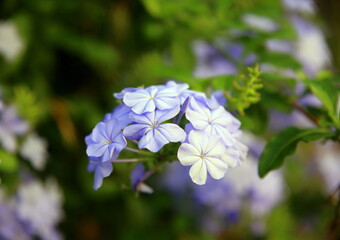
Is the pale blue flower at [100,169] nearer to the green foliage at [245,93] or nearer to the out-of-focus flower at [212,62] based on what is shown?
the green foliage at [245,93]

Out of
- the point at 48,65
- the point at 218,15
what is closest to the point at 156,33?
the point at 218,15

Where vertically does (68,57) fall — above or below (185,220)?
above

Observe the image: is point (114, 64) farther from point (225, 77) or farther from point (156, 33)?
point (225, 77)

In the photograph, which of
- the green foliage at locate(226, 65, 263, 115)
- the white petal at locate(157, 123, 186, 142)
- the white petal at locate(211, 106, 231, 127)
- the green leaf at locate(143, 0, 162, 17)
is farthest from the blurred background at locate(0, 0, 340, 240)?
the white petal at locate(157, 123, 186, 142)

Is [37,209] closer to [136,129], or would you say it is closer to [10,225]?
[10,225]

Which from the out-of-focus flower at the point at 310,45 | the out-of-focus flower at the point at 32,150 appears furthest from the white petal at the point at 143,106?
the out-of-focus flower at the point at 310,45

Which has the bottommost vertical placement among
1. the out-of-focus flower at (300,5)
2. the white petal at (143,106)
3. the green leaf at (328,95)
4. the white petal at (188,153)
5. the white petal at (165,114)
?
the white petal at (188,153)

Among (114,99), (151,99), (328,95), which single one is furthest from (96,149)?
(114,99)
